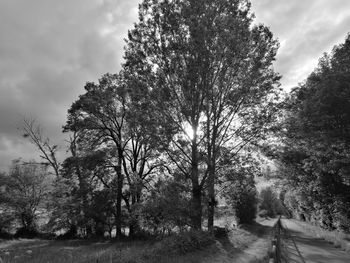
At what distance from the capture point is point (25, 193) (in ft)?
126

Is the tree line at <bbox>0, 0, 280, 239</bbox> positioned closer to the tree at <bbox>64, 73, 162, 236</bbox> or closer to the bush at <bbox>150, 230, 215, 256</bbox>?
the bush at <bbox>150, 230, 215, 256</bbox>

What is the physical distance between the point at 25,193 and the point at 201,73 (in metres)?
34.0

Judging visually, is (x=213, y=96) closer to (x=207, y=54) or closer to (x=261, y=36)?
(x=207, y=54)

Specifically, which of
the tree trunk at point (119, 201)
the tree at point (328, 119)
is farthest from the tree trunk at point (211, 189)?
the tree trunk at point (119, 201)

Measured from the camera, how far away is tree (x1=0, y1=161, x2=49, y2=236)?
36469mm

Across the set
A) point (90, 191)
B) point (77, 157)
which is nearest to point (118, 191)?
point (90, 191)

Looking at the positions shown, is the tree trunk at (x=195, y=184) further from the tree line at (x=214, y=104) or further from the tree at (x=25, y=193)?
the tree at (x=25, y=193)

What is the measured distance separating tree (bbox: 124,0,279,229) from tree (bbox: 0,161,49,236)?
27.8 m

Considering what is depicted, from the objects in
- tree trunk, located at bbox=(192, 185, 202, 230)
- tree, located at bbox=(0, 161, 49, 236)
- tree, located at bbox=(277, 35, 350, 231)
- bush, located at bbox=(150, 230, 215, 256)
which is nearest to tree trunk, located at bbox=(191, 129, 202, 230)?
tree trunk, located at bbox=(192, 185, 202, 230)

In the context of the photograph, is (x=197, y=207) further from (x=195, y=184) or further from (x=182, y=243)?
(x=182, y=243)

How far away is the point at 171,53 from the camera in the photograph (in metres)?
17.6

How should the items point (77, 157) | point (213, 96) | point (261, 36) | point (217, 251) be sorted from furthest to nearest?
point (77, 157) < point (213, 96) < point (261, 36) < point (217, 251)

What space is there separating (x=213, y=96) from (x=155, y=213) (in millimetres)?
9134

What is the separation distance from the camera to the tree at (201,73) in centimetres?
1656
